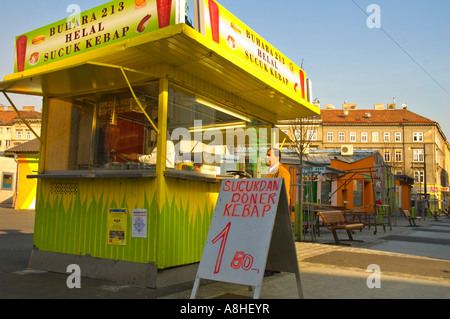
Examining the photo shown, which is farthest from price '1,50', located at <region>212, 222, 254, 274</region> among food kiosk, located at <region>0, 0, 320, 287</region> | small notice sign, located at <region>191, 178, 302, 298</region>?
food kiosk, located at <region>0, 0, 320, 287</region>

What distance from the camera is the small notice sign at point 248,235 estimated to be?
453 cm

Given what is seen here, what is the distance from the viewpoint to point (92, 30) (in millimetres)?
6398

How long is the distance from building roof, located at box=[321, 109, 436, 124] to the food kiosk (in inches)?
2724

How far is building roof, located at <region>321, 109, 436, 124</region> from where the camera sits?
7319 cm

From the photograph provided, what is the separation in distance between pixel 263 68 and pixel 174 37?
255cm

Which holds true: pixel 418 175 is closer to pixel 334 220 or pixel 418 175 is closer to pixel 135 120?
pixel 334 220

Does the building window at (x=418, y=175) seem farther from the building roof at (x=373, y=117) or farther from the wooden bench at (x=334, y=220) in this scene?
the wooden bench at (x=334, y=220)

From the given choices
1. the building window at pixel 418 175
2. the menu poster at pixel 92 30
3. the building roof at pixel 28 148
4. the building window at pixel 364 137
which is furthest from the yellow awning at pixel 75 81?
the building window at pixel 418 175

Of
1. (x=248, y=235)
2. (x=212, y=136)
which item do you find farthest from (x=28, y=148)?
(x=248, y=235)

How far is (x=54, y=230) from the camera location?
702 centimetres

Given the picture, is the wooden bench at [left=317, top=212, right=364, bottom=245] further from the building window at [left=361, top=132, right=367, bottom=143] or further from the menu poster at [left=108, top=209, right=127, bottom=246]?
the building window at [left=361, top=132, right=367, bottom=143]

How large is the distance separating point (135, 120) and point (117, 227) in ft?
5.95
